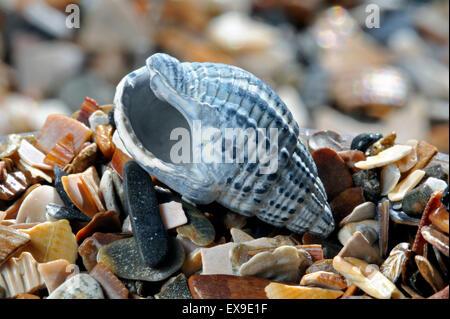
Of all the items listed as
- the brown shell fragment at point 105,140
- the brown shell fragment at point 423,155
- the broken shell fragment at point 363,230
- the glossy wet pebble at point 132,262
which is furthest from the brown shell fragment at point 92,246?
the brown shell fragment at point 423,155

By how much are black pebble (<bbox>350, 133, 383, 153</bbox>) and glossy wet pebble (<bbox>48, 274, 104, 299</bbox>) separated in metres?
0.33

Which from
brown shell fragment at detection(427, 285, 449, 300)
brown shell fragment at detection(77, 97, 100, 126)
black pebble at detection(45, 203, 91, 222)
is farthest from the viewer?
brown shell fragment at detection(77, 97, 100, 126)

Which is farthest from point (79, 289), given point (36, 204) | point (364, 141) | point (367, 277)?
point (364, 141)

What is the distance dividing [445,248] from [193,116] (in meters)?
0.24

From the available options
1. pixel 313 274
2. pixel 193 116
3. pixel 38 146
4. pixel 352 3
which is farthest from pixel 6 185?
pixel 352 3

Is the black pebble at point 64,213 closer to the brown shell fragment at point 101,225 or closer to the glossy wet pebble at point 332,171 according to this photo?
the brown shell fragment at point 101,225

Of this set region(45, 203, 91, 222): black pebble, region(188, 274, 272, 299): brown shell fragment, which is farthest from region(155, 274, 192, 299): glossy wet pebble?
region(45, 203, 91, 222): black pebble

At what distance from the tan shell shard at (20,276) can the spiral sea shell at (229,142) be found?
132 millimetres

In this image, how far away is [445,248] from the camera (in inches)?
15.9

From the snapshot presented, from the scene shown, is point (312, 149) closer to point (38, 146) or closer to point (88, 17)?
point (38, 146)

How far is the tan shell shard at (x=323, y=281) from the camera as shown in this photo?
1.42ft

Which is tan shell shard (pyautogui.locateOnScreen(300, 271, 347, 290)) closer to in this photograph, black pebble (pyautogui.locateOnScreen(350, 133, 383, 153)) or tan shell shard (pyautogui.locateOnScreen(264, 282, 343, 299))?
tan shell shard (pyautogui.locateOnScreen(264, 282, 343, 299))

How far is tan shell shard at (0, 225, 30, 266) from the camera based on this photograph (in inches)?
17.7

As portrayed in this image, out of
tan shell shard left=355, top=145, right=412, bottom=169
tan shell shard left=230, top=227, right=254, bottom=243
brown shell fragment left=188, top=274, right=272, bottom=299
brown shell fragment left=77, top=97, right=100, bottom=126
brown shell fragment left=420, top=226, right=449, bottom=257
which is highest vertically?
brown shell fragment left=77, top=97, right=100, bottom=126
